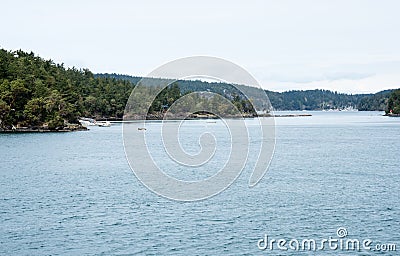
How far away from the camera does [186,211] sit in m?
27.2

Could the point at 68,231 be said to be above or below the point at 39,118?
below

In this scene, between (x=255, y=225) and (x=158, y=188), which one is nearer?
(x=255, y=225)

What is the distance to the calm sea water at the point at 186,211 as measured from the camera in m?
21.5

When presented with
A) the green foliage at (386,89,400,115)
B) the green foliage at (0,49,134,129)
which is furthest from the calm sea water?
the green foliage at (386,89,400,115)

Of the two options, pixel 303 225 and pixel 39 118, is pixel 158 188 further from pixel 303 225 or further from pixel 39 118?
pixel 39 118

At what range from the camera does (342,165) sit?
45.4 meters

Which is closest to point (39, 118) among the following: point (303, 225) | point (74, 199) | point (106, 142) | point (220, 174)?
point (106, 142)

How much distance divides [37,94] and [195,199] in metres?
60.2

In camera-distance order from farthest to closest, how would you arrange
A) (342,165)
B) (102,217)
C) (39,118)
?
(39,118) < (342,165) < (102,217)

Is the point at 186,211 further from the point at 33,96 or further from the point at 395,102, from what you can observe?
the point at 395,102

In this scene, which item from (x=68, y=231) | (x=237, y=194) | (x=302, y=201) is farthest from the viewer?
(x=237, y=194)

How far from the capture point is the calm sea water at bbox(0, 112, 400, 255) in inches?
848

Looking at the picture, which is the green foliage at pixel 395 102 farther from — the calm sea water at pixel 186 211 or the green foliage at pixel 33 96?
the calm sea water at pixel 186 211

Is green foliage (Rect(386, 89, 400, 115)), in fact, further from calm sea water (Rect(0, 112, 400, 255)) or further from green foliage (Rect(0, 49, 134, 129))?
calm sea water (Rect(0, 112, 400, 255))
